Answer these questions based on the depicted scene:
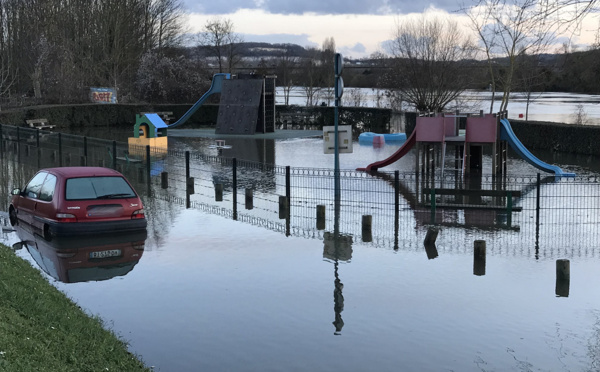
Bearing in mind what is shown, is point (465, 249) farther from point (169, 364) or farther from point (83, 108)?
point (83, 108)

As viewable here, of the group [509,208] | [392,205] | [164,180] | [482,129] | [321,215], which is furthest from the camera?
[482,129]

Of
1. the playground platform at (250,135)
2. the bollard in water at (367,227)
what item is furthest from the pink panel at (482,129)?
the playground platform at (250,135)

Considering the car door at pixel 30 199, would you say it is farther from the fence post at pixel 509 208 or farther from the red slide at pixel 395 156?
the red slide at pixel 395 156

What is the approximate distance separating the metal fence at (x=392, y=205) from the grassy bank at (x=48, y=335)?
284 inches

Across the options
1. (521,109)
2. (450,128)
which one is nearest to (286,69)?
(521,109)

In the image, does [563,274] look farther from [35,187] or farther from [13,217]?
[13,217]

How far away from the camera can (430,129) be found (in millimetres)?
27500

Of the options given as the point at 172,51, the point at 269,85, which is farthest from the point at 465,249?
the point at 172,51

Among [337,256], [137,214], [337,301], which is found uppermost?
[137,214]

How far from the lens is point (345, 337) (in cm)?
1023

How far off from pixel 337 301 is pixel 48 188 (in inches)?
273

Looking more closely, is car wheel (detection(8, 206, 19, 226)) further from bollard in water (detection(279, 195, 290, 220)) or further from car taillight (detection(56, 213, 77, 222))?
bollard in water (detection(279, 195, 290, 220))

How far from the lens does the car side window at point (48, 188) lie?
1579 centimetres

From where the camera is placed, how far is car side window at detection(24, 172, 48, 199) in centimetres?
1650
